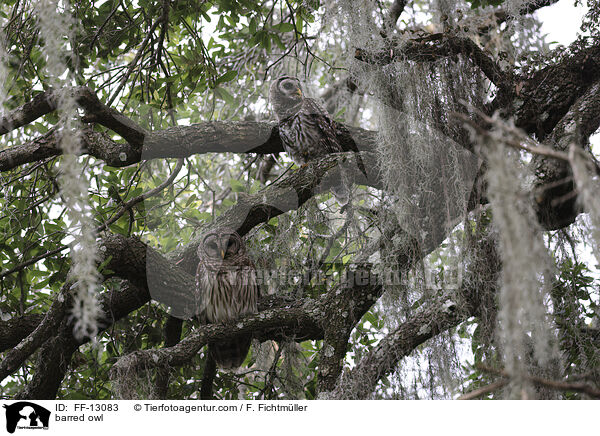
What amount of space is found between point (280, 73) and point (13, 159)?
2.76 meters

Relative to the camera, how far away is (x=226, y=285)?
10.1 ft

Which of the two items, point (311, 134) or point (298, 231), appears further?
point (311, 134)

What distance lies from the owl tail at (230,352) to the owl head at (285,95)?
1789 millimetres

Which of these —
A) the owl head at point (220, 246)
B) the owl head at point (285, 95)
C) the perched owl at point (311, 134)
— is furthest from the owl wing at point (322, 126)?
the owl head at point (220, 246)

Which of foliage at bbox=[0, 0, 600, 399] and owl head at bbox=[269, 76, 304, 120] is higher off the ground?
owl head at bbox=[269, 76, 304, 120]

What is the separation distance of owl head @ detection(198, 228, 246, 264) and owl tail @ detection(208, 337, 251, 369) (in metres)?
0.48

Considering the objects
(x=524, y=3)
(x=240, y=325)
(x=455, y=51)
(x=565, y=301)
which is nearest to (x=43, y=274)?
(x=240, y=325)
